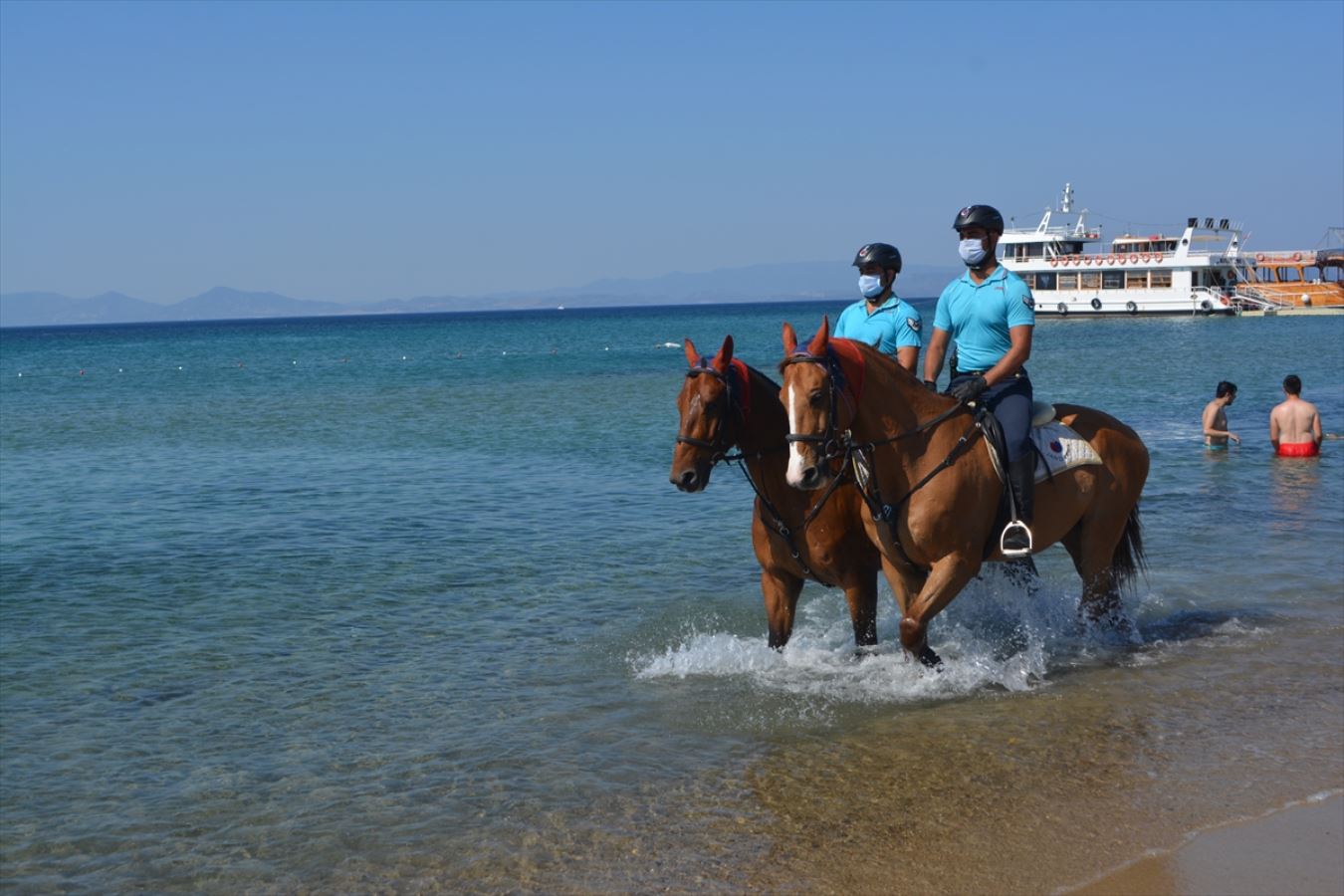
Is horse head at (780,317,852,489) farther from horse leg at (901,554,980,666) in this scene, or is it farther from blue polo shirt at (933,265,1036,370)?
blue polo shirt at (933,265,1036,370)

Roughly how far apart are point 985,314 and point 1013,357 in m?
0.45

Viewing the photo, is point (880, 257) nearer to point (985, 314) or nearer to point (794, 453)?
point (985, 314)

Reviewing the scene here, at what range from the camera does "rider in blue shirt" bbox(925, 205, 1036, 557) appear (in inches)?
319

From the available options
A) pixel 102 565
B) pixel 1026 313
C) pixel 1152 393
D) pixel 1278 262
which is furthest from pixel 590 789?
pixel 1278 262

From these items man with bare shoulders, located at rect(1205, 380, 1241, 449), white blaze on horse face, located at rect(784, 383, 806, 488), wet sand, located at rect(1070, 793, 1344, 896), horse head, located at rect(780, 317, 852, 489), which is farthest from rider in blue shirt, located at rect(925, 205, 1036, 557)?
man with bare shoulders, located at rect(1205, 380, 1241, 449)

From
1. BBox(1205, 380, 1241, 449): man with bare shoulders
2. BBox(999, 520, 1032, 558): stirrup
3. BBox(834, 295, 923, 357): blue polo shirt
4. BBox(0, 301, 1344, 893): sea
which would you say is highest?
BBox(834, 295, 923, 357): blue polo shirt

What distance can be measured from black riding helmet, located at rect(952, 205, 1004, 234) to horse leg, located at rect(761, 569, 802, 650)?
8.41 feet

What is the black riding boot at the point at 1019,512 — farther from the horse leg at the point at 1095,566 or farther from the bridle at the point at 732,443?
the horse leg at the point at 1095,566

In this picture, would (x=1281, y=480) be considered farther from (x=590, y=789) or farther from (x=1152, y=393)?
(x=1152, y=393)

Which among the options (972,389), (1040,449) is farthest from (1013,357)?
(1040,449)

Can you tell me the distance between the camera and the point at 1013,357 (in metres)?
7.99

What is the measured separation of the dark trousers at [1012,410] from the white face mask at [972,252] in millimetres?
746

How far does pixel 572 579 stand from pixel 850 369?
20.7ft

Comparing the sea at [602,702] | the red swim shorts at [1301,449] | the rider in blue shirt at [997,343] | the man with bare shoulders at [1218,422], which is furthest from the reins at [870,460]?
the man with bare shoulders at [1218,422]
